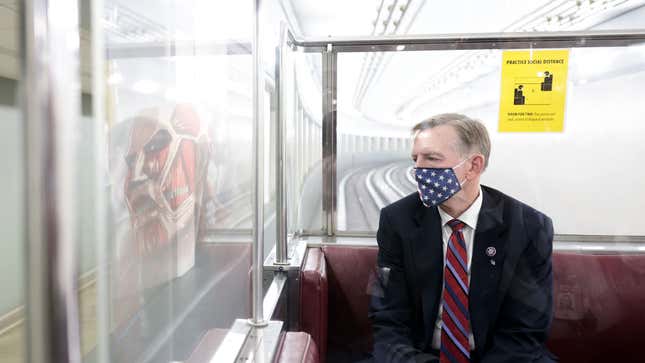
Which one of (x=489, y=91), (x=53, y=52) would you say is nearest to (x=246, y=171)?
(x=53, y=52)

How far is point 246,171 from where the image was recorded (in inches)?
59.3

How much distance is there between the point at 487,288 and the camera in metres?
1.65

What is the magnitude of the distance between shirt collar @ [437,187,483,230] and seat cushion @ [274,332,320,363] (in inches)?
30.8

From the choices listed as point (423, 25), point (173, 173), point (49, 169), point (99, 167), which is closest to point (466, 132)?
point (173, 173)

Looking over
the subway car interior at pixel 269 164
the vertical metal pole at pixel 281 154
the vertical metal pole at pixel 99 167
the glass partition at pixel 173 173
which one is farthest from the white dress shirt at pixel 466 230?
the vertical metal pole at pixel 99 167

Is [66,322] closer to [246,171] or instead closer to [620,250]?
[246,171]

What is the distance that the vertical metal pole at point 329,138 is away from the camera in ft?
8.09

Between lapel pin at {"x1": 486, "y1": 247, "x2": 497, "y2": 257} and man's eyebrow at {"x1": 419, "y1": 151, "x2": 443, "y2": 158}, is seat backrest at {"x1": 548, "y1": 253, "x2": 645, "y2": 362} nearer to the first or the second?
lapel pin at {"x1": 486, "y1": 247, "x2": 497, "y2": 257}

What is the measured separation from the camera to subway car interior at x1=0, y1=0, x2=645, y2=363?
410 millimetres

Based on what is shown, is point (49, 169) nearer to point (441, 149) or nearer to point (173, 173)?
point (173, 173)

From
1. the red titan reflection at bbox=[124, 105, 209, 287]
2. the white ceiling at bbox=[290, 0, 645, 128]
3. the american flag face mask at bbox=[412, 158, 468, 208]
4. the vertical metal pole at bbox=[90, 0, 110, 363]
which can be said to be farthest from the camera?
the white ceiling at bbox=[290, 0, 645, 128]

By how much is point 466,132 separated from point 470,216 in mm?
360

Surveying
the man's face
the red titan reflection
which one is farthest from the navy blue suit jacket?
the red titan reflection

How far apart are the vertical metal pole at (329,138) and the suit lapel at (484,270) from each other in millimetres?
1050
